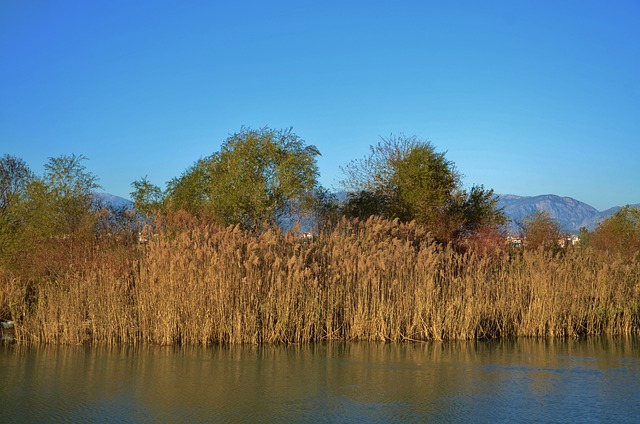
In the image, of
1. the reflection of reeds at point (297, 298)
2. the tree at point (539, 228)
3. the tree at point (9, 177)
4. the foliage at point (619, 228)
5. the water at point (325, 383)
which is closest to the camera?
the water at point (325, 383)

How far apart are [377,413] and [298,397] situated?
1.13 metres

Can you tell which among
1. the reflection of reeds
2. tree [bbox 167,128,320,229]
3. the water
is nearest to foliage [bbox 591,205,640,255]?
tree [bbox 167,128,320,229]

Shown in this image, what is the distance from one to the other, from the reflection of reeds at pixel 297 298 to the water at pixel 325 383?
2.07 ft

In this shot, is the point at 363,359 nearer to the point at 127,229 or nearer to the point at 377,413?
the point at 377,413

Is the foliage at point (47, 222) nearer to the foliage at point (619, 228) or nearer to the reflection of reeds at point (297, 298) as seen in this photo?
the reflection of reeds at point (297, 298)

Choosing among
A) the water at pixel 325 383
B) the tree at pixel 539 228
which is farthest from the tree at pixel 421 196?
the water at pixel 325 383

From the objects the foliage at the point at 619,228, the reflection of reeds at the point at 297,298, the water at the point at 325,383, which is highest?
the foliage at the point at 619,228

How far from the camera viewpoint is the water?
713 cm

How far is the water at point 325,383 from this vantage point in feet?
23.4

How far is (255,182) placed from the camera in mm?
25156

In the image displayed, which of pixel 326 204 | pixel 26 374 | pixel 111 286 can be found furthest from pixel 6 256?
pixel 326 204

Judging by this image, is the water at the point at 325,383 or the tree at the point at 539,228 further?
the tree at the point at 539,228

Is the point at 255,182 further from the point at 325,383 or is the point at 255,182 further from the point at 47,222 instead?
the point at 325,383

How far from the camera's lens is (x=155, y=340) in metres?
12.0
